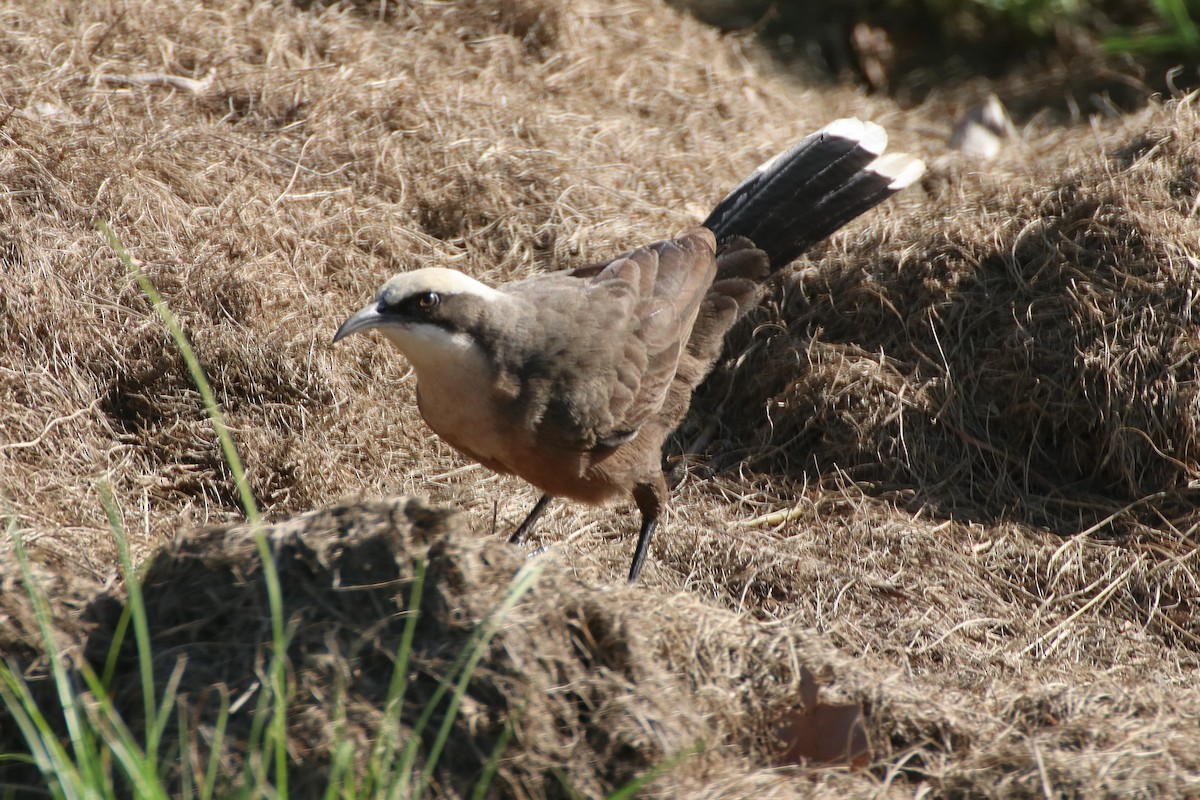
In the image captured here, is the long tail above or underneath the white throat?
underneath

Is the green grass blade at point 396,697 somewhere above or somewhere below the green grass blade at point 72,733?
below

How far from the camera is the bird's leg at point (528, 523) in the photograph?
4.61 m

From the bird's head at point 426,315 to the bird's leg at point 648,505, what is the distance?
102cm

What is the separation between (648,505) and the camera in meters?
4.46

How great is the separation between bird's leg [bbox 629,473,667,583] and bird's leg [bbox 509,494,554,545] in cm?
42

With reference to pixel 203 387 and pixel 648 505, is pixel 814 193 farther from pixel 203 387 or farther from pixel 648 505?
pixel 203 387

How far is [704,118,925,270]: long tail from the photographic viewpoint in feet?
16.4

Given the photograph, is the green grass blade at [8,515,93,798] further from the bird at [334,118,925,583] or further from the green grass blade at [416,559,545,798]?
the bird at [334,118,925,583]

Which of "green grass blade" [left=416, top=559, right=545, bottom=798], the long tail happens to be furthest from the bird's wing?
"green grass blade" [left=416, top=559, right=545, bottom=798]

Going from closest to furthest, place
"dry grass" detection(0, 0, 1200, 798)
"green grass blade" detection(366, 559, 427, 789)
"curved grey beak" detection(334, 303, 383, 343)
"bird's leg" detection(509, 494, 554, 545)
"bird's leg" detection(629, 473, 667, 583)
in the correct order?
"green grass blade" detection(366, 559, 427, 789), "dry grass" detection(0, 0, 1200, 798), "curved grey beak" detection(334, 303, 383, 343), "bird's leg" detection(629, 473, 667, 583), "bird's leg" detection(509, 494, 554, 545)

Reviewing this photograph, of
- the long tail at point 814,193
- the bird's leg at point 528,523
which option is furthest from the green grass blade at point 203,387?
the long tail at point 814,193

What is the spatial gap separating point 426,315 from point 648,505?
4.18 ft

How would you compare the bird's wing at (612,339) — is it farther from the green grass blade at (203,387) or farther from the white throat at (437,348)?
the green grass blade at (203,387)

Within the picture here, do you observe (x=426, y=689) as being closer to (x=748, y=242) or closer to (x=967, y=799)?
(x=967, y=799)
